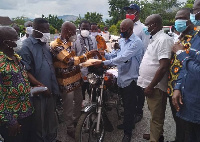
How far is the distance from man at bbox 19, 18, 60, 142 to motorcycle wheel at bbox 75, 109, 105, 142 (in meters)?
0.46

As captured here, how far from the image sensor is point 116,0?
46281 mm

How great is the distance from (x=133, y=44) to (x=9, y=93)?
1954 millimetres

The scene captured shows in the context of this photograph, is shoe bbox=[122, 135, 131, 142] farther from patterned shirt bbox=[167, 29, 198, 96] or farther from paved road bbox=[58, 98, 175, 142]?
patterned shirt bbox=[167, 29, 198, 96]

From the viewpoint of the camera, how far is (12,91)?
226cm

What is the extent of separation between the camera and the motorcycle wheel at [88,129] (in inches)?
116

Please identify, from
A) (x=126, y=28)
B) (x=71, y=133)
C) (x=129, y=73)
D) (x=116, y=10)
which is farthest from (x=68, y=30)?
(x=116, y=10)

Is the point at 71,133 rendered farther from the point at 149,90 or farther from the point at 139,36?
the point at 139,36

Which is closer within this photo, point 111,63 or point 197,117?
point 197,117

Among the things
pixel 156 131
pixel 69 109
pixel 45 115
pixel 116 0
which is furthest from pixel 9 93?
pixel 116 0

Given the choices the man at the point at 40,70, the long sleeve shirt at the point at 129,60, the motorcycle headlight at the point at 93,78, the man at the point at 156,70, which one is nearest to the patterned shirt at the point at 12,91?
the man at the point at 40,70

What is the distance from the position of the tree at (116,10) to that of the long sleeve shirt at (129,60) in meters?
41.6

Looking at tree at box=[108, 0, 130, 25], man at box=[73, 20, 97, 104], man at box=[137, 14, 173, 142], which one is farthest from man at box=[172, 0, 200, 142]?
tree at box=[108, 0, 130, 25]

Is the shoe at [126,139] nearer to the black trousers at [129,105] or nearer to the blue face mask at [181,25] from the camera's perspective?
the black trousers at [129,105]

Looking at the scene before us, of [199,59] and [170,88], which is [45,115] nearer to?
[170,88]
